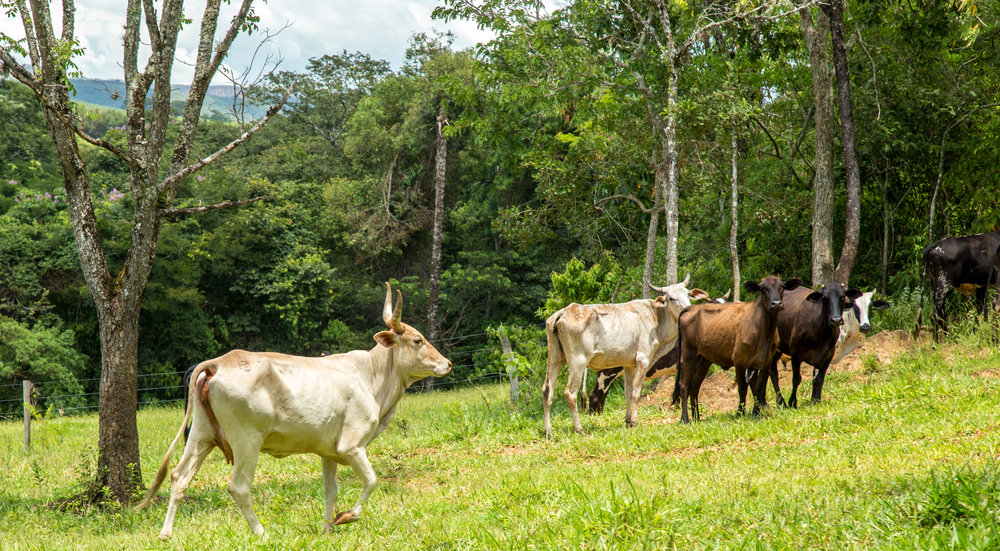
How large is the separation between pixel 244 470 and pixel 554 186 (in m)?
11.8

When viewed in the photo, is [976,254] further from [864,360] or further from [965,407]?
[965,407]

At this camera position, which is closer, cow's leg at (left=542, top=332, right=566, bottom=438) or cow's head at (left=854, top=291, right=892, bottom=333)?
cow's leg at (left=542, top=332, right=566, bottom=438)

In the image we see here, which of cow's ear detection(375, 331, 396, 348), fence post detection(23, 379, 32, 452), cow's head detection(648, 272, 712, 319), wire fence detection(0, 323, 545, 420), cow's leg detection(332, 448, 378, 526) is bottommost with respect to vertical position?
wire fence detection(0, 323, 545, 420)

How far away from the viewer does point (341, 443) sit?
18.1 feet

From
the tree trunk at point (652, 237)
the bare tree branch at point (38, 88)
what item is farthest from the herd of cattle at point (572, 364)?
the tree trunk at point (652, 237)

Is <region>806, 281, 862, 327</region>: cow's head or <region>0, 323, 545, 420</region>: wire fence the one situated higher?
<region>806, 281, 862, 327</region>: cow's head

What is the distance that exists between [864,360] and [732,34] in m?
6.15

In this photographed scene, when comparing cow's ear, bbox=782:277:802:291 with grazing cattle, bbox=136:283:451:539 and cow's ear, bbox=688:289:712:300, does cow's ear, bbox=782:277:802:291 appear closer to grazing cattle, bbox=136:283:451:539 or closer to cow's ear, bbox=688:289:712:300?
cow's ear, bbox=688:289:712:300

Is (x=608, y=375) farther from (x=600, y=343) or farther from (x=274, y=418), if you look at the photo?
(x=274, y=418)

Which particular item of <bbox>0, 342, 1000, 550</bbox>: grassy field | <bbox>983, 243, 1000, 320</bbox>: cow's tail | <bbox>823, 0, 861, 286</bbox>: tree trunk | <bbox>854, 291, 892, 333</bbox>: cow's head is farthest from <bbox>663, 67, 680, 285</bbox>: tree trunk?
<bbox>983, 243, 1000, 320</bbox>: cow's tail

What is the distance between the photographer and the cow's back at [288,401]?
513cm

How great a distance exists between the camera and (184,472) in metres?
5.25

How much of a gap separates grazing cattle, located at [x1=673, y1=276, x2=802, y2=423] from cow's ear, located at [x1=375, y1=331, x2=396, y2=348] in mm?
4410

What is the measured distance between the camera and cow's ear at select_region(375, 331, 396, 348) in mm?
6031
